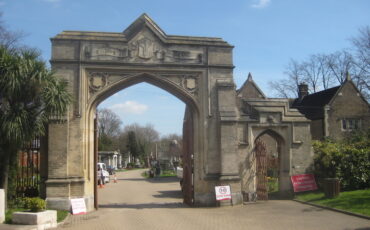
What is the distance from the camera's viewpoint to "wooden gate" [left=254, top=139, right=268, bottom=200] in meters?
17.2

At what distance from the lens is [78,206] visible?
1431cm

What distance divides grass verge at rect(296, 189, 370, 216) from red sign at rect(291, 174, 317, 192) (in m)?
0.30

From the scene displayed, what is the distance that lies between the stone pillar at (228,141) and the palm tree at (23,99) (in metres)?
6.27

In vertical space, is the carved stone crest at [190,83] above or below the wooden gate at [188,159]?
above

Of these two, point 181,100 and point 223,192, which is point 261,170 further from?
point 181,100

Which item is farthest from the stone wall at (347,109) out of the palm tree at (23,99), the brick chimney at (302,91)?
the palm tree at (23,99)

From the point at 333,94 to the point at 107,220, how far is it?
28171 millimetres

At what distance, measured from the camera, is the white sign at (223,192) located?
609 inches

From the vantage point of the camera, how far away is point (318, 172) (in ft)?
58.7

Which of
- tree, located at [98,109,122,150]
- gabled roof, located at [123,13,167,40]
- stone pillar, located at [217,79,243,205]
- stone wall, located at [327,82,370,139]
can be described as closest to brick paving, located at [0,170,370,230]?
stone pillar, located at [217,79,243,205]

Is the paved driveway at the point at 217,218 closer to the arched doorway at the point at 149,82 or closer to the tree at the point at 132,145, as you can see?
the arched doorway at the point at 149,82

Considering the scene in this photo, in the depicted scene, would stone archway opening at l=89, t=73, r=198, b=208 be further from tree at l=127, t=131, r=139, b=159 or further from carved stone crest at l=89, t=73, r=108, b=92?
tree at l=127, t=131, r=139, b=159

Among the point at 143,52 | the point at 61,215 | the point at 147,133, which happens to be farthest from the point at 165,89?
the point at 147,133

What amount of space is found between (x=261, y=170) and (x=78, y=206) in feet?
25.7
